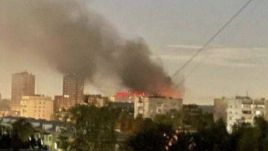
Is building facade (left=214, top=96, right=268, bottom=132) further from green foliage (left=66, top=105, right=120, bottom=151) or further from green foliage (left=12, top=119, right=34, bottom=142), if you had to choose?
green foliage (left=66, top=105, right=120, bottom=151)

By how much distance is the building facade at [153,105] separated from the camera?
172 ft

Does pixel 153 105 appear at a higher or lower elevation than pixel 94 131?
higher

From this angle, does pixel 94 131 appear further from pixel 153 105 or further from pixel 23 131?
pixel 153 105

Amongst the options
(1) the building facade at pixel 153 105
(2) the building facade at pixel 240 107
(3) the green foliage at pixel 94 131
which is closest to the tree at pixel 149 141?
(3) the green foliage at pixel 94 131

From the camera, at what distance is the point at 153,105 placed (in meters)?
54.5

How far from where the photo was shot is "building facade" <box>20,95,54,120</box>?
72.0m

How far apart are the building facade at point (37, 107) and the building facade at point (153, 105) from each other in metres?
17.1

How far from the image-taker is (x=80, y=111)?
65.8 ft

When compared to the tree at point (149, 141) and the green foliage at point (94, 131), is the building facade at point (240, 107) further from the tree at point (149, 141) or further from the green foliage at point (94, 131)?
the green foliage at point (94, 131)

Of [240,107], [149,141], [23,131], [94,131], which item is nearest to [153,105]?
[240,107]

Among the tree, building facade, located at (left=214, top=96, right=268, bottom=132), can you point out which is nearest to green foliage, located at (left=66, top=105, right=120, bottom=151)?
the tree

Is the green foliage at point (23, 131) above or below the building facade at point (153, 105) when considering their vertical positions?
below

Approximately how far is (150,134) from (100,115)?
125 inches

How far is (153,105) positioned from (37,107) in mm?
22453
